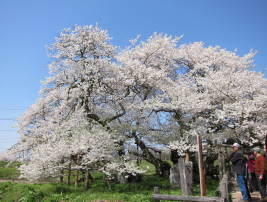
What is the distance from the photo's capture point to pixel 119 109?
21328 mm

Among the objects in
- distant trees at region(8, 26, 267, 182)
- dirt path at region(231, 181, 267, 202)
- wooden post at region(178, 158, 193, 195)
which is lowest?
dirt path at region(231, 181, 267, 202)

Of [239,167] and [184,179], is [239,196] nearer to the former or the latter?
[239,167]

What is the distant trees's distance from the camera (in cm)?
1612

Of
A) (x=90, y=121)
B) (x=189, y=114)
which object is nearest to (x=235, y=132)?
(x=189, y=114)

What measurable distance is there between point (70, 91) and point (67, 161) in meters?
6.77

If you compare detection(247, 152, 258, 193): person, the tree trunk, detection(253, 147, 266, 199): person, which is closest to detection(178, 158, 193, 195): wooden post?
detection(247, 152, 258, 193): person

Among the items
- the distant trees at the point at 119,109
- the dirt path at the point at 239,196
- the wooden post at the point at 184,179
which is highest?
the distant trees at the point at 119,109

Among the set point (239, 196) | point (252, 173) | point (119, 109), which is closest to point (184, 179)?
point (239, 196)

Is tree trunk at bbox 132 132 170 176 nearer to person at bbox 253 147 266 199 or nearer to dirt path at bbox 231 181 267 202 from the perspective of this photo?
dirt path at bbox 231 181 267 202

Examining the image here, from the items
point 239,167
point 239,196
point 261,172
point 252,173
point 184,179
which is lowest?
point 239,196

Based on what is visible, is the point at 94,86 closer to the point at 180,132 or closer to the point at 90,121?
the point at 90,121

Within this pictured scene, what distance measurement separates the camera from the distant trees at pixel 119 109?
1612cm

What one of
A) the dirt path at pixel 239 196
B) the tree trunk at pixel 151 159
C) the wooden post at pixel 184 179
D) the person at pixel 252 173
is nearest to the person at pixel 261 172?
the dirt path at pixel 239 196

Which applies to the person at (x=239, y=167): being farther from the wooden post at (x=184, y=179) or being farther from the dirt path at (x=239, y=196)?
the wooden post at (x=184, y=179)
